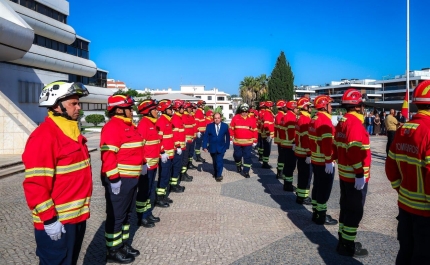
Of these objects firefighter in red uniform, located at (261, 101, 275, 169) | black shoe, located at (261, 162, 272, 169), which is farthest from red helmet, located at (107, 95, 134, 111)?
black shoe, located at (261, 162, 272, 169)

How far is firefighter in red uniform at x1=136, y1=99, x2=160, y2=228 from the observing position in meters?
5.93

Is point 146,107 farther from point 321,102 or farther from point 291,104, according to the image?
point 291,104

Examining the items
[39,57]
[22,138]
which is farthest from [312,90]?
[22,138]

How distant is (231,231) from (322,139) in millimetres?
2179

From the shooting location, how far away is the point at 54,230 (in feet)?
9.84

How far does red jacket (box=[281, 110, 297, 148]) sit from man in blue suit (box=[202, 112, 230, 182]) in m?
1.87

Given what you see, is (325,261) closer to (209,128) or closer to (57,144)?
(57,144)

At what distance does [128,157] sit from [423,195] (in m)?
3.46

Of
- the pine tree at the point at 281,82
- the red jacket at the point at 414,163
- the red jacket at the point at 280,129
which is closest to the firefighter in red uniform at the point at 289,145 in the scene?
the red jacket at the point at 280,129

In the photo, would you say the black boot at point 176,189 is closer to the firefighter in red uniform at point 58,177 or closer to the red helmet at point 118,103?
the red helmet at point 118,103

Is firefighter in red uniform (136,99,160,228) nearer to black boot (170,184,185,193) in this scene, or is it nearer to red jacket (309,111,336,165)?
black boot (170,184,185,193)

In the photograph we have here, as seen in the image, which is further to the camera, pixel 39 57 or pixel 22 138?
pixel 39 57

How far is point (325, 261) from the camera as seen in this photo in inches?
183

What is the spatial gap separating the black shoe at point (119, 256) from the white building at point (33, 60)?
12.0 meters
